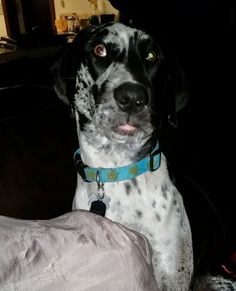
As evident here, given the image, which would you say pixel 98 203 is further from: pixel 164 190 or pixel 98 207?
pixel 164 190

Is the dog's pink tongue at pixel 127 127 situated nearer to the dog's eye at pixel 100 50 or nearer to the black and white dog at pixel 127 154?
the black and white dog at pixel 127 154

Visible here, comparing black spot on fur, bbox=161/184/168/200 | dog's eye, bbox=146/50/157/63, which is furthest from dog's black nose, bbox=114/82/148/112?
black spot on fur, bbox=161/184/168/200

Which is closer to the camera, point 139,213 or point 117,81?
point 117,81

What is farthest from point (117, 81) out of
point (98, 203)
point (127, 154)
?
point (98, 203)

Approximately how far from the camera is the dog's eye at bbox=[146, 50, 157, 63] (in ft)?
4.44

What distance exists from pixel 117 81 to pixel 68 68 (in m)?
0.30

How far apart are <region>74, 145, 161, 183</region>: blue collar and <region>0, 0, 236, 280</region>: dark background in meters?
0.25

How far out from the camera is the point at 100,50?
133 cm

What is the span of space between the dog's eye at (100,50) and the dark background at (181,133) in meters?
0.21

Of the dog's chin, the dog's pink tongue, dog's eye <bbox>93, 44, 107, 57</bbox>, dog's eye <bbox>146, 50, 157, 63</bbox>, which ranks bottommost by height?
the dog's chin

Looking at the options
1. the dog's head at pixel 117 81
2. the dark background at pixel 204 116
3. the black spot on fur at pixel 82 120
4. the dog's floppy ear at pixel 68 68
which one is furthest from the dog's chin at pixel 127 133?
the dark background at pixel 204 116

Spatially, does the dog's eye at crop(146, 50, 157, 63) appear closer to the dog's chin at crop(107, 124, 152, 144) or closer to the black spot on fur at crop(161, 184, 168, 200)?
the dog's chin at crop(107, 124, 152, 144)

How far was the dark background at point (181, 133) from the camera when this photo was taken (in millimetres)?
1502

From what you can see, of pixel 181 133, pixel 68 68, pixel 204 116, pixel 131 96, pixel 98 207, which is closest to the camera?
pixel 131 96
